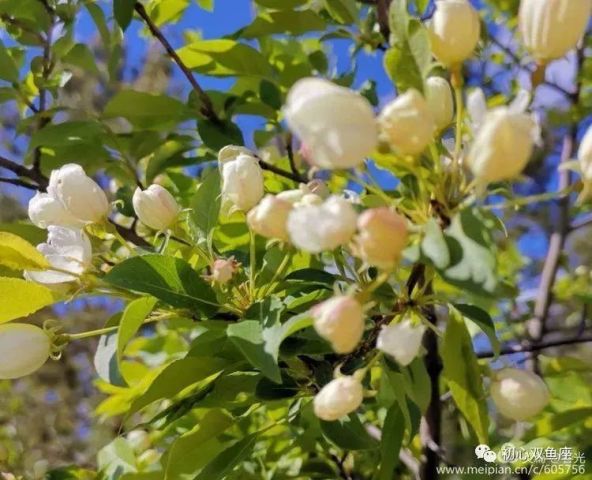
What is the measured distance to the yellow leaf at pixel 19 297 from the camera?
67 cm

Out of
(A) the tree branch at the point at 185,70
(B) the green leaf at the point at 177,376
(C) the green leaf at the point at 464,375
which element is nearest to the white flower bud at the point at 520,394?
(C) the green leaf at the point at 464,375

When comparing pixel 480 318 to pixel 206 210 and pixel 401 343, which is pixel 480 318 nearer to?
pixel 401 343

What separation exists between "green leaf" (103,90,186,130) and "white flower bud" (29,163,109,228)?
43cm

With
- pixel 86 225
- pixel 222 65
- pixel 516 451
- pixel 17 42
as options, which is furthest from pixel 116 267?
pixel 17 42

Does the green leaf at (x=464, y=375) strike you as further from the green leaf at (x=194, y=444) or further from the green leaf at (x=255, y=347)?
the green leaf at (x=194, y=444)

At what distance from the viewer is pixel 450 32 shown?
0.55 meters

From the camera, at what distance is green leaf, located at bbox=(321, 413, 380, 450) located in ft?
2.47

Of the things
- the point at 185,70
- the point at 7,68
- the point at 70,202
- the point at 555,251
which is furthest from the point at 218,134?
the point at 555,251

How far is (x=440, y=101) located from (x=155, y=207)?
287mm

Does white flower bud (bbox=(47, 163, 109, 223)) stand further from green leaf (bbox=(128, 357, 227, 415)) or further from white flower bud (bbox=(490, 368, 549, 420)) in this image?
white flower bud (bbox=(490, 368, 549, 420))

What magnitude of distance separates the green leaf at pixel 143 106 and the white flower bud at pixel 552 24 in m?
0.69

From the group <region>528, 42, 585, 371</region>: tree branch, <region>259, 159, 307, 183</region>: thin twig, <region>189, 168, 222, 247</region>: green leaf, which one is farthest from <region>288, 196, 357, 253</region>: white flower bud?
<region>528, 42, 585, 371</region>: tree branch

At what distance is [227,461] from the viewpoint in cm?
77

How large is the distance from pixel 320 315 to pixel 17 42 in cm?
94
